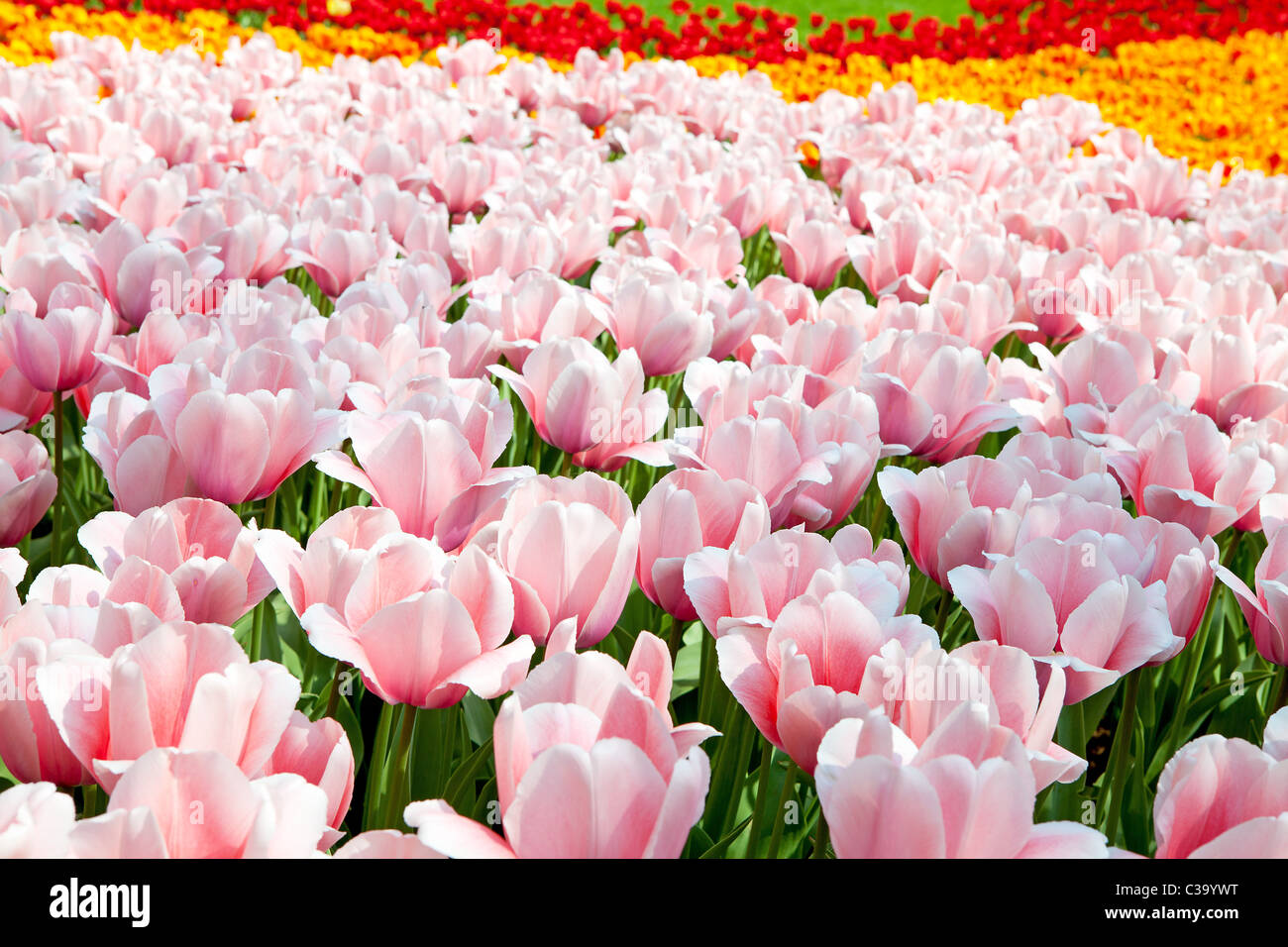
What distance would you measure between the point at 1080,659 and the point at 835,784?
0.52m

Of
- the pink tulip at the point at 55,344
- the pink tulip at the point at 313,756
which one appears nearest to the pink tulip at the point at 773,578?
the pink tulip at the point at 313,756

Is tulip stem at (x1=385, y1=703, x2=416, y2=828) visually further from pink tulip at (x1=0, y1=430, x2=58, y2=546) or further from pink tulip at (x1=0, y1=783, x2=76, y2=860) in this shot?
pink tulip at (x1=0, y1=430, x2=58, y2=546)

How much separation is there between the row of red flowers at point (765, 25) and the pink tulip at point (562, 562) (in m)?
8.39

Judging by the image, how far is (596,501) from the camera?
149 centimetres

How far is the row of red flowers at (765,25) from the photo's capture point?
30.3 ft

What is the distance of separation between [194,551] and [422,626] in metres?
0.38

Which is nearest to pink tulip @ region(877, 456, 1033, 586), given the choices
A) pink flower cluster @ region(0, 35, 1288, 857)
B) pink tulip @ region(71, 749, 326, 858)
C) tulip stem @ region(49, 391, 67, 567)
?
pink flower cluster @ region(0, 35, 1288, 857)

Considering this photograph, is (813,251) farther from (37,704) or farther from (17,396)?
(37,704)

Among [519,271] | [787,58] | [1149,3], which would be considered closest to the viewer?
[519,271]

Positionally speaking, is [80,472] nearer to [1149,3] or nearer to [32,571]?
[32,571]

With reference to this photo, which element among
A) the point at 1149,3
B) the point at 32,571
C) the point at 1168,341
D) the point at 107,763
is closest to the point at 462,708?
the point at 107,763

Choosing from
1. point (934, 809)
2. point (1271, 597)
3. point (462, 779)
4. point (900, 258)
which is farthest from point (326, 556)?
point (900, 258)

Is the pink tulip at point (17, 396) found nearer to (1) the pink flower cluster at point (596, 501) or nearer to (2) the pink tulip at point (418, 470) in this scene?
(1) the pink flower cluster at point (596, 501)
